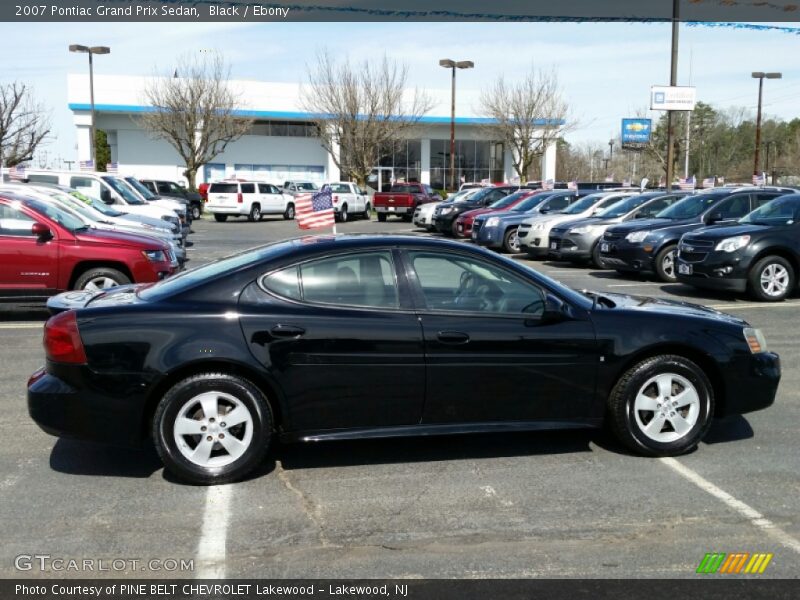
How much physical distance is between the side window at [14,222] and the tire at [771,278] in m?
10.0

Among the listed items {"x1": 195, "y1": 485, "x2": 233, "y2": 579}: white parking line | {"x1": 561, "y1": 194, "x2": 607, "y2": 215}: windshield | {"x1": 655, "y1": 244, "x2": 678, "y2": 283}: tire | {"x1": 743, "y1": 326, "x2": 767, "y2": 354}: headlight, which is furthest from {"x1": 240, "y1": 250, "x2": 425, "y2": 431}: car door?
{"x1": 561, "y1": 194, "x2": 607, "y2": 215}: windshield

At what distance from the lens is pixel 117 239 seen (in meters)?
10.6

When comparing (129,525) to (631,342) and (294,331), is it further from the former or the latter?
(631,342)

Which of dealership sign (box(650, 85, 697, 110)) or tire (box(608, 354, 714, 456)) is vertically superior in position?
dealership sign (box(650, 85, 697, 110))

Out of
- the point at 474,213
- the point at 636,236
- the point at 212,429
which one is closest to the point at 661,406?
the point at 212,429

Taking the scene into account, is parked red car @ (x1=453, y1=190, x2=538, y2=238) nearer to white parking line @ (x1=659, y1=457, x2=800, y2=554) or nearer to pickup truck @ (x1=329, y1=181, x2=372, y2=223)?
pickup truck @ (x1=329, y1=181, x2=372, y2=223)

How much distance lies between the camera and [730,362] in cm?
549

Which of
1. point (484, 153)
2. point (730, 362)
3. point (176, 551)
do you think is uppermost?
point (484, 153)

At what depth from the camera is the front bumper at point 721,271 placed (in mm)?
12016

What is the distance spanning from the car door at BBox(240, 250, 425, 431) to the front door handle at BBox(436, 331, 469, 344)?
0.13 metres

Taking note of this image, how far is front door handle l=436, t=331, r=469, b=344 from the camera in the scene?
503 cm

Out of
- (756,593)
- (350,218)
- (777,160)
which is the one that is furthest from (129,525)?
(777,160)

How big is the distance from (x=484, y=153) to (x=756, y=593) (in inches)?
2345

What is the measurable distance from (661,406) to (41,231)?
815cm
